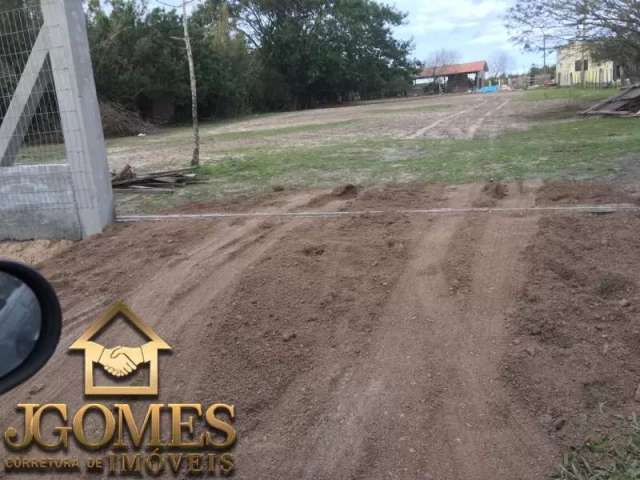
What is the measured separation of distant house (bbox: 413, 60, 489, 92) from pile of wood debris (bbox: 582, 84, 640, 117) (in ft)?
215

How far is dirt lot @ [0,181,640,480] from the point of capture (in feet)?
9.21

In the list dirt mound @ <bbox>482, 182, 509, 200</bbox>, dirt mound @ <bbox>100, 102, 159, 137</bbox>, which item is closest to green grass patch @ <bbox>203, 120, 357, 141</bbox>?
dirt mound @ <bbox>100, 102, 159, 137</bbox>

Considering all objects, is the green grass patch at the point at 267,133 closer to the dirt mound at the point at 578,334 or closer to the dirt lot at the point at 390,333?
the dirt lot at the point at 390,333

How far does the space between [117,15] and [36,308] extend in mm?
32801

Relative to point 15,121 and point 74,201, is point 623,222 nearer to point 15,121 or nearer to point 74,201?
point 74,201

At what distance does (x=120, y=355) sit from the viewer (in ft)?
12.2

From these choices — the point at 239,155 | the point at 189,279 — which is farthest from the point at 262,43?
the point at 189,279

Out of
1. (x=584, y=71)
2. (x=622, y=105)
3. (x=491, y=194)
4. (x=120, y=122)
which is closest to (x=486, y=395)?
(x=491, y=194)

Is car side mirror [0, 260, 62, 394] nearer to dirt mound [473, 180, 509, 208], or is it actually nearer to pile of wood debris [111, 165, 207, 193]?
dirt mound [473, 180, 509, 208]

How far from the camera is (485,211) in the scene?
20.3 ft

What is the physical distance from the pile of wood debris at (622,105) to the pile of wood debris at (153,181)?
43.3ft

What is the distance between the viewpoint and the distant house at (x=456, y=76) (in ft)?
279

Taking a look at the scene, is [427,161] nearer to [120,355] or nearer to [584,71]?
[120,355]

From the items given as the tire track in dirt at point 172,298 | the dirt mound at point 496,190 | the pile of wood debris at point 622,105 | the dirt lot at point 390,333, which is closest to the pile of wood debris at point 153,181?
the tire track in dirt at point 172,298
